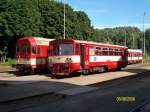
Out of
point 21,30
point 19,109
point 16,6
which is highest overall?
point 16,6

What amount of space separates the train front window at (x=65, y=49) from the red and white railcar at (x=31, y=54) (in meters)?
4.14

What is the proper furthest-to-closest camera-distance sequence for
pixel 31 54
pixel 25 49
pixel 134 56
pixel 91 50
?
pixel 134 56 < pixel 25 49 < pixel 31 54 < pixel 91 50

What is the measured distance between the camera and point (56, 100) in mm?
17594

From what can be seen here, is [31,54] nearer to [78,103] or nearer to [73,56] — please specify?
[73,56]

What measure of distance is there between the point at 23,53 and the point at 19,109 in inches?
817

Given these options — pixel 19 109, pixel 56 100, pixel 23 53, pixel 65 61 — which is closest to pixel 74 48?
pixel 65 61

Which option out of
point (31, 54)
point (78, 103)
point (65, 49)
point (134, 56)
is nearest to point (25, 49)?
point (31, 54)

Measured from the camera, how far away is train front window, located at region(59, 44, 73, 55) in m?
30.7

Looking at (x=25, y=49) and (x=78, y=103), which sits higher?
(x=25, y=49)

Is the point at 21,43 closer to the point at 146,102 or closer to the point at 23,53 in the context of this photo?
the point at 23,53

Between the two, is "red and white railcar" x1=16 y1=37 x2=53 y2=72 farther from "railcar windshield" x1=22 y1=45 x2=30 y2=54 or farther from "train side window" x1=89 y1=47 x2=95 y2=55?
"train side window" x1=89 y1=47 x2=95 y2=55

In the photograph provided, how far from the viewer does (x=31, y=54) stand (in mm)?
34312

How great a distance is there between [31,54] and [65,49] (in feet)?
15.1

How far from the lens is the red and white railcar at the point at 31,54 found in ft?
113
